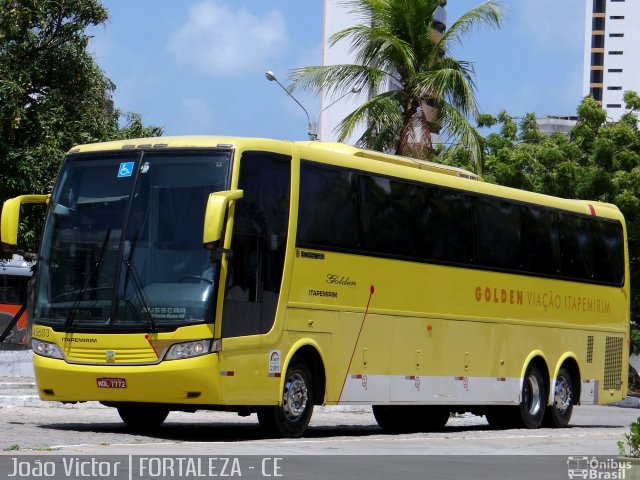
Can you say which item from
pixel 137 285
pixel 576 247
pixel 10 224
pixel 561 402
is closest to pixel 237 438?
pixel 137 285

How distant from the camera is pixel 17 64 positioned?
33.1 metres

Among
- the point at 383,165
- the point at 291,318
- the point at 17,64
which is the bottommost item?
the point at 291,318

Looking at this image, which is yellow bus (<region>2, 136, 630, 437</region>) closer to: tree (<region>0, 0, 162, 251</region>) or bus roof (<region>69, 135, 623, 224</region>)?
A: bus roof (<region>69, 135, 623, 224</region>)

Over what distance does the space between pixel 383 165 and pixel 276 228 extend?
10.1ft

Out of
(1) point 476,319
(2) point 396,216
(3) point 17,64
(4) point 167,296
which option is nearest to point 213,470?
(4) point 167,296

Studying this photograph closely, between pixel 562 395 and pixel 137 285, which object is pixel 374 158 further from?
pixel 562 395

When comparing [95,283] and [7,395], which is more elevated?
[95,283]

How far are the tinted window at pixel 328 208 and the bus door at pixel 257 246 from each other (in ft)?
1.45

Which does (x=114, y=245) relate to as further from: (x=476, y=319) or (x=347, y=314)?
(x=476, y=319)

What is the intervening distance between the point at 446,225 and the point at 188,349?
5838 millimetres

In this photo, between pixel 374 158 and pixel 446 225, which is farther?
pixel 446 225

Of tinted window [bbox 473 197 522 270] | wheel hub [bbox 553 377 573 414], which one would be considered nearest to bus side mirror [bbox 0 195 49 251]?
tinted window [bbox 473 197 522 270]

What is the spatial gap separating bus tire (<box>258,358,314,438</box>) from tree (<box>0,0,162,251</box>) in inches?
642

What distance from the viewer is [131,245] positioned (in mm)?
15711
